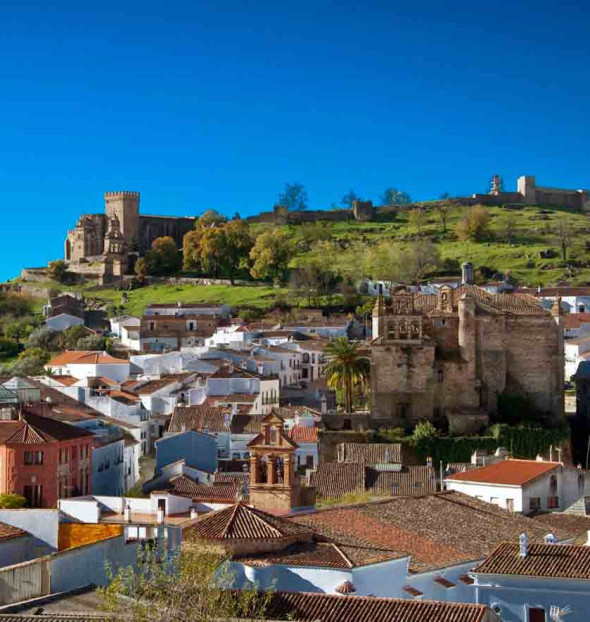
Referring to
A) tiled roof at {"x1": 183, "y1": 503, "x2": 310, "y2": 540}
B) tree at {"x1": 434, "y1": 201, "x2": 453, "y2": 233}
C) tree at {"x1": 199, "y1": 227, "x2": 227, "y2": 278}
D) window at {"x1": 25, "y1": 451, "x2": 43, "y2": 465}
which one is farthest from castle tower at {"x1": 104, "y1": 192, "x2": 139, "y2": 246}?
tiled roof at {"x1": 183, "y1": 503, "x2": 310, "y2": 540}

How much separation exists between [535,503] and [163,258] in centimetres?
8772

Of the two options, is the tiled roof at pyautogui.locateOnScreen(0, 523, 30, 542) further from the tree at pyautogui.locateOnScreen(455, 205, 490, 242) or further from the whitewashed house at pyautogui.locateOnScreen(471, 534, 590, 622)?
the tree at pyautogui.locateOnScreen(455, 205, 490, 242)

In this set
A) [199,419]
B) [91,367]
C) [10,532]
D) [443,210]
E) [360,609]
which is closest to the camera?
[360,609]

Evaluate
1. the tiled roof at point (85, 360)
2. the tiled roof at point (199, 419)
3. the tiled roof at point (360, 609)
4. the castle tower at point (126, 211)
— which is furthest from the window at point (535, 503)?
the castle tower at point (126, 211)

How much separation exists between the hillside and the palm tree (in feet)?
148

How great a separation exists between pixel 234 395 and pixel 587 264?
60.4 metres

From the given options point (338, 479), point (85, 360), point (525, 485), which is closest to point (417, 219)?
point (85, 360)

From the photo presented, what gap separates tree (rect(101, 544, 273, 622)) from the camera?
1784 cm

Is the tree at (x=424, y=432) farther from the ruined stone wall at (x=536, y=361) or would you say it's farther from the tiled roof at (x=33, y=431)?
the tiled roof at (x=33, y=431)

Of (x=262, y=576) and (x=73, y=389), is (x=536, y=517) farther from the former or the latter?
(x=73, y=389)

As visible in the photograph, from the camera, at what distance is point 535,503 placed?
40062 millimetres

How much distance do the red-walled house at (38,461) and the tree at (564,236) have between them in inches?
3248

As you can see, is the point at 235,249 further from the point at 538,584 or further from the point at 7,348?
the point at 538,584

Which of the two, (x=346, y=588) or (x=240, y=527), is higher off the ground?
(x=240, y=527)
